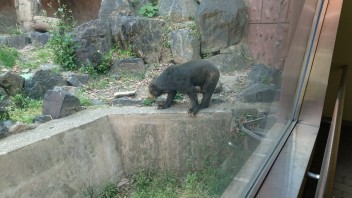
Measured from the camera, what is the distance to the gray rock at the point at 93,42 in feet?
13.5

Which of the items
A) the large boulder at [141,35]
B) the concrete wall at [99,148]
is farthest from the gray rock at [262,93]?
the large boulder at [141,35]

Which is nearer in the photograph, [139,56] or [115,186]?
[115,186]

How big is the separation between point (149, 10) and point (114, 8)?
1.98ft

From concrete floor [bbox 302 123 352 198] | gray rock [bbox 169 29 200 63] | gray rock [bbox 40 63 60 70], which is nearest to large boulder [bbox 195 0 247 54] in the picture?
gray rock [bbox 169 29 200 63]

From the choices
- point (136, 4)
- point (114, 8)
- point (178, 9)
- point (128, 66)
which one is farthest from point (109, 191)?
point (136, 4)

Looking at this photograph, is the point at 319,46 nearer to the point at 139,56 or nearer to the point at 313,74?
the point at 313,74

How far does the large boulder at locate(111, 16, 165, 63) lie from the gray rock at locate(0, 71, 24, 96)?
149 cm

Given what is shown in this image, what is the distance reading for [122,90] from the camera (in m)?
3.63

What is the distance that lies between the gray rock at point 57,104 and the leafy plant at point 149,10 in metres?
2.20

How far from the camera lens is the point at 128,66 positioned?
13.4 ft

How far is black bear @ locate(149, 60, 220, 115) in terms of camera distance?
2.75 metres

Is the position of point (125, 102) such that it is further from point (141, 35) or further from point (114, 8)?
point (114, 8)

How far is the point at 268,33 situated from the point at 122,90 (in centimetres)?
284

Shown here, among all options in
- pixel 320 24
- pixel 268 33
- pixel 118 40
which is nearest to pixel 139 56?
pixel 118 40
